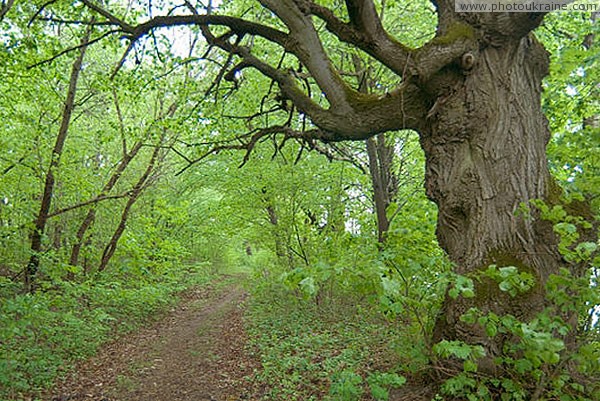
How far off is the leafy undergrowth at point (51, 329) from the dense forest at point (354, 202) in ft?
0.16

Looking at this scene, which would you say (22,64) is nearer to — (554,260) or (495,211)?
(495,211)

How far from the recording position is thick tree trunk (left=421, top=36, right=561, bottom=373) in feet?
11.7

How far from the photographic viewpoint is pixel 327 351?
20.6 ft

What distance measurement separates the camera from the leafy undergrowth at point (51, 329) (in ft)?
17.7

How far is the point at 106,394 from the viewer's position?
19.4ft

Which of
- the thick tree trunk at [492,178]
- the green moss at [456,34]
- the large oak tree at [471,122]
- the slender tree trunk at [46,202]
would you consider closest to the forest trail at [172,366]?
the slender tree trunk at [46,202]

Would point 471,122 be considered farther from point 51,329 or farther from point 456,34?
point 51,329

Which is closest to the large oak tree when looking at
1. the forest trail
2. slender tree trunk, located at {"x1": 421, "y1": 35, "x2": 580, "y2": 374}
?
slender tree trunk, located at {"x1": 421, "y1": 35, "x2": 580, "y2": 374}

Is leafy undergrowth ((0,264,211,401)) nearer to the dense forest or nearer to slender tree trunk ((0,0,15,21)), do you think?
the dense forest

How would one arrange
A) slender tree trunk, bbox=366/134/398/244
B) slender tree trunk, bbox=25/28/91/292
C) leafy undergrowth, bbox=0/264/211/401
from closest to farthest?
leafy undergrowth, bbox=0/264/211/401, slender tree trunk, bbox=25/28/91/292, slender tree trunk, bbox=366/134/398/244

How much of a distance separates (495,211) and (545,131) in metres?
1.14

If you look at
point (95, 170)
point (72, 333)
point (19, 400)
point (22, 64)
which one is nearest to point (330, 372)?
point (19, 400)

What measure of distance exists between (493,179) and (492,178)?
0.01m

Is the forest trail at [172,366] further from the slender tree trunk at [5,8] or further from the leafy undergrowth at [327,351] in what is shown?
the slender tree trunk at [5,8]
